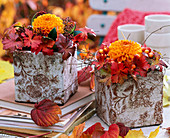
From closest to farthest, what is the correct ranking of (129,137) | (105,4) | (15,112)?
(129,137) < (15,112) < (105,4)

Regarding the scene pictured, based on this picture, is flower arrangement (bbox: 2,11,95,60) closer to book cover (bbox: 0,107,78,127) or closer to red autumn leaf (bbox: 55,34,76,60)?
red autumn leaf (bbox: 55,34,76,60)

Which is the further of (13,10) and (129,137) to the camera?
(13,10)

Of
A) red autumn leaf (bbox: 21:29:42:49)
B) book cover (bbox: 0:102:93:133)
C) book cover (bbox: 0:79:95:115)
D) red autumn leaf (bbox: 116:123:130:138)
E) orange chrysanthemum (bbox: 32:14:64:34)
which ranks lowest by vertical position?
book cover (bbox: 0:102:93:133)

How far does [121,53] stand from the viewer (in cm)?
61

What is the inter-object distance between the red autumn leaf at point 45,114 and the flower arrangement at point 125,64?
13cm

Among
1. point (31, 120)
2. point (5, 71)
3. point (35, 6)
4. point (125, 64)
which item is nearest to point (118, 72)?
point (125, 64)

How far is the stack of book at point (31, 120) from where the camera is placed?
0.65 meters

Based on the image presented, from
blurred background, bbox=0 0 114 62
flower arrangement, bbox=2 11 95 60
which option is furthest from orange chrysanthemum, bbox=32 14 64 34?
blurred background, bbox=0 0 114 62

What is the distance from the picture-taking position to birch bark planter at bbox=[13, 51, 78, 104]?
0.66 metres

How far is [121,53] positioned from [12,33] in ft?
0.90

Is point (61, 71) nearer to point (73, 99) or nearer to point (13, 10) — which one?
point (73, 99)

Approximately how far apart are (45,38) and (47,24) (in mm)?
40

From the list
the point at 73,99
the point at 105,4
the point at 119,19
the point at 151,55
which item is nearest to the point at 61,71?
the point at 73,99

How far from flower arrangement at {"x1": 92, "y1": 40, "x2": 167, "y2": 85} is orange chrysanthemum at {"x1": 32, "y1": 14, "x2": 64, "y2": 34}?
0.47ft
